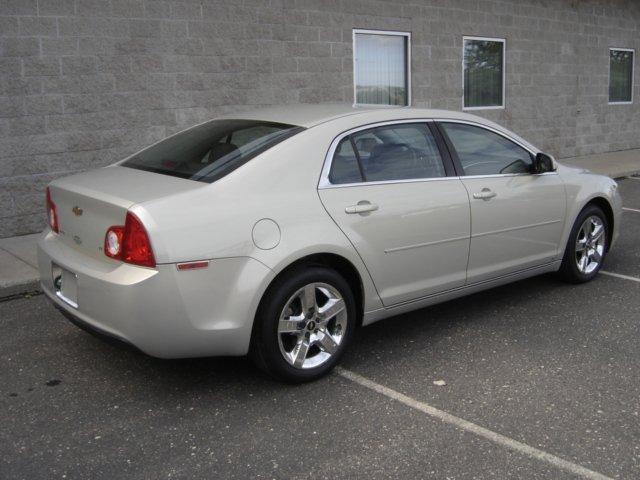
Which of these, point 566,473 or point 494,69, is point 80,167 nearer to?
point 566,473

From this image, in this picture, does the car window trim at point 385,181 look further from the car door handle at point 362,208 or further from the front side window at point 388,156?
the car door handle at point 362,208

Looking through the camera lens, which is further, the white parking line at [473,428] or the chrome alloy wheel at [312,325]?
the chrome alloy wheel at [312,325]

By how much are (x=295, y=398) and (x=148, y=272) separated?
1079mm

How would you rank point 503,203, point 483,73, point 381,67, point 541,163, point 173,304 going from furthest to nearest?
point 483,73, point 381,67, point 541,163, point 503,203, point 173,304

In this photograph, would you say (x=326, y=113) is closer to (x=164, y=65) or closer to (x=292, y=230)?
(x=292, y=230)


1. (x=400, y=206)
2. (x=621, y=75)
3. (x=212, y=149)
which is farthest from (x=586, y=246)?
(x=621, y=75)

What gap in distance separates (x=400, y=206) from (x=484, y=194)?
807mm

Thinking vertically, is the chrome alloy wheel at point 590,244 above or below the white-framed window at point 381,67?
below

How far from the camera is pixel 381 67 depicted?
1111 cm

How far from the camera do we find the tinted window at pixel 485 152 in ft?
16.0

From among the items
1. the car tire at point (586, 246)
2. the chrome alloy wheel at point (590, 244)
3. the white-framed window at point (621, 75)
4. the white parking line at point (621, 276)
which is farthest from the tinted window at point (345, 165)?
the white-framed window at point (621, 75)

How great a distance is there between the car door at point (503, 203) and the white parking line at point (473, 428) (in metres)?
1.20

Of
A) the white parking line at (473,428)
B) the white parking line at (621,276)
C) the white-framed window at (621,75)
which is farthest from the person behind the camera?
the white-framed window at (621,75)

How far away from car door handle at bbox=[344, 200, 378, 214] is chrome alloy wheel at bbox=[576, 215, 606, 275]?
91.6 inches
